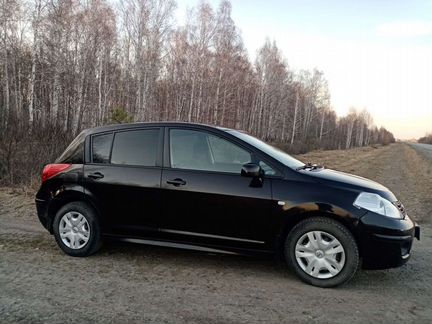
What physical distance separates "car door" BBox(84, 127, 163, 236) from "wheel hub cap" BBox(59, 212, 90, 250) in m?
0.29

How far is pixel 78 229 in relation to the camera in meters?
4.78

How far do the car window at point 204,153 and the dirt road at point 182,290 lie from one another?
1208 mm

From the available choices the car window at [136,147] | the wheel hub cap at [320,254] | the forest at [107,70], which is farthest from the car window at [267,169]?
the forest at [107,70]

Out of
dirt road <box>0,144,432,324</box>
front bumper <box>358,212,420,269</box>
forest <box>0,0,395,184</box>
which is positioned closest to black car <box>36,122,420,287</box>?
front bumper <box>358,212,420,269</box>

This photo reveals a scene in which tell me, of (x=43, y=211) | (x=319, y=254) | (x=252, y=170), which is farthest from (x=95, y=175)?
(x=319, y=254)

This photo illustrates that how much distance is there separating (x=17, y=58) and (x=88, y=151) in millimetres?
26947

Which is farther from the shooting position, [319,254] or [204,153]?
[204,153]

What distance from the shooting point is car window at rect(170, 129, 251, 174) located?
14.1 ft

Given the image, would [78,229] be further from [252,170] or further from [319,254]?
[319,254]

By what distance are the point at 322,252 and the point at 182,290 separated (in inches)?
58.7

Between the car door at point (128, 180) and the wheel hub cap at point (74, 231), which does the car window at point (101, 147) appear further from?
the wheel hub cap at point (74, 231)

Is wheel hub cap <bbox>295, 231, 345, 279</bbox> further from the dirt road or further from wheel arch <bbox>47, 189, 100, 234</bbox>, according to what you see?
wheel arch <bbox>47, 189, 100, 234</bbox>

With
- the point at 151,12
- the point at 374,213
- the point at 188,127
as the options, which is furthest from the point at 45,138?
the point at 151,12

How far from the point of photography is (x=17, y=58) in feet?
90.2
